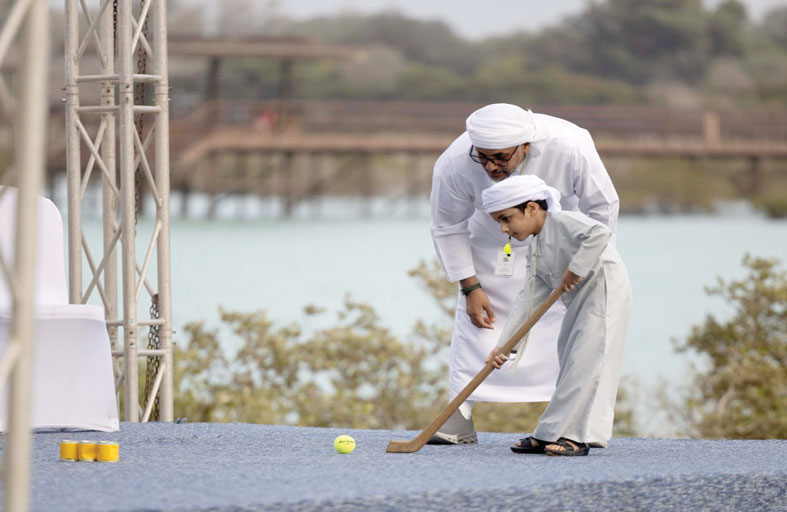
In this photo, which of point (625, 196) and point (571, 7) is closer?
point (625, 196)

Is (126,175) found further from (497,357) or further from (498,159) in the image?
(497,357)

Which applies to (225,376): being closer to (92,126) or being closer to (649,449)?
(649,449)

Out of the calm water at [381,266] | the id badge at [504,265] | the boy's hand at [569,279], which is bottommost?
the calm water at [381,266]

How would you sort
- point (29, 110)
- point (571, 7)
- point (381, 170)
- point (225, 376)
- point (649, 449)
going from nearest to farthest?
point (29, 110), point (649, 449), point (225, 376), point (381, 170), point (571, 7)

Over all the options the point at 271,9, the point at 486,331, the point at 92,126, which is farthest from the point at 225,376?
the point at 271,9

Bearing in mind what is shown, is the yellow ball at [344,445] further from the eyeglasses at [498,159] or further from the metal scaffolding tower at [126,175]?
the metal scaffolding tower at [126,175]

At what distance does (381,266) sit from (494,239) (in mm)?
18998

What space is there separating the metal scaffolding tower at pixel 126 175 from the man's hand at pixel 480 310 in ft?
4.93

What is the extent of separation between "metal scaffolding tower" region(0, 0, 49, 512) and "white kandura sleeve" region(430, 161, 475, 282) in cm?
207

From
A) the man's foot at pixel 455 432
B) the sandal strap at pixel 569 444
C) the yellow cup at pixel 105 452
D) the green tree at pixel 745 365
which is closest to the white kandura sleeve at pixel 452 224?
the man's foot at pixel 455 432

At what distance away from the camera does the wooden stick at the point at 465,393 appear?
14.7 feet

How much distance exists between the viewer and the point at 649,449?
4.83 m

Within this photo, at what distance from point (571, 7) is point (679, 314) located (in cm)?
3288

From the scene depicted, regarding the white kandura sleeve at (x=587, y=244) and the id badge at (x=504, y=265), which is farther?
the id badge at (x=504, y=265)
